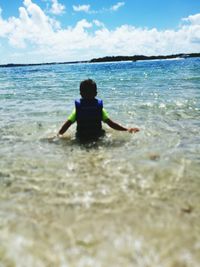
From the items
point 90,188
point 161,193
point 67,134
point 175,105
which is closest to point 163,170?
point 161,193

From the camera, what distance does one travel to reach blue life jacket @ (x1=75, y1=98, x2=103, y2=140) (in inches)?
280

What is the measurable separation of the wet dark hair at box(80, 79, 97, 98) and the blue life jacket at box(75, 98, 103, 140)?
0.14 m

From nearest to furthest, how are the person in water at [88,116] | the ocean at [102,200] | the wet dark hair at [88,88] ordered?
the ocean at [102,200] → the wet dark hair at [88,88] → the person in water at [88,116]

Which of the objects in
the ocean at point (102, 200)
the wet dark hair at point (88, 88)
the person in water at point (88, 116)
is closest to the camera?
the ocean at point (102, 200)

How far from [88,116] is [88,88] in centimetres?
66

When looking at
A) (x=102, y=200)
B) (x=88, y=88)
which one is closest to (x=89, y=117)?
(x=88, y=88)

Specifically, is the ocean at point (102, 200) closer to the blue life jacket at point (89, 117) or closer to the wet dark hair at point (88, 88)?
the blue life jacket at point (89, 117)

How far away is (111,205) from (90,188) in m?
0.59

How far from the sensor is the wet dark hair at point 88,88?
6.79 metres

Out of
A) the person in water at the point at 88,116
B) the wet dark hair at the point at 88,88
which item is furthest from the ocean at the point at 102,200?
the wet dark hair at the point at 88,88

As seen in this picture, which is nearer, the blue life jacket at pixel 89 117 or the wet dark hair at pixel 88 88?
the wet dark hair at pixel 88 88

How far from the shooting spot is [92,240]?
128 inches

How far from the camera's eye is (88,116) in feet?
23.6

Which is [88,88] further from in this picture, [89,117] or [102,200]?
[102,200]
